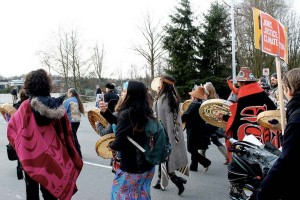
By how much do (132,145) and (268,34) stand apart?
6.15 ft

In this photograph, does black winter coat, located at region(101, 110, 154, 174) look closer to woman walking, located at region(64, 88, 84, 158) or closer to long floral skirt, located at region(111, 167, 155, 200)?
long floral skirt, located at region(111, 167, 155, 200)

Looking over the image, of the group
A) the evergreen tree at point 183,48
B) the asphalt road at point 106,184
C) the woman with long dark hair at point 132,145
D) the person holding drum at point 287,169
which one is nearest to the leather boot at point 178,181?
the asphalt road at point 106,184

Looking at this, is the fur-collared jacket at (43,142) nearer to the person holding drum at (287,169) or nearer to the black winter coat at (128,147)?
the black winter coat at (128,147)

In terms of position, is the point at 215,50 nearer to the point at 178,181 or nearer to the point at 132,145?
the point at 178,181

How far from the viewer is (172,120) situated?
18.1 ft

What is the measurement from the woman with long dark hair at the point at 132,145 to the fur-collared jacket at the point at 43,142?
667 millimetres

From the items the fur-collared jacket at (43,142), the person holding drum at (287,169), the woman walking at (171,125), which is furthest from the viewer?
the woman walking at (171,125)

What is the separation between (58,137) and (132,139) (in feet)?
3.03

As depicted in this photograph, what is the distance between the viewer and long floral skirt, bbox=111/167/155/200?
3514 mm

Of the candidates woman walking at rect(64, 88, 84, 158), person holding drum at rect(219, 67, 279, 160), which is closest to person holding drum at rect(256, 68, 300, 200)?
person holding drum at rect(219, 67, 279, 160)

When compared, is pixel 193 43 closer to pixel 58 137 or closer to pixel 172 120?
pixel 172 120

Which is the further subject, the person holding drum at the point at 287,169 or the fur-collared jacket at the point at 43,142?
the fur-collared jacket at the point at 43,142

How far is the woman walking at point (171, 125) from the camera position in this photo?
5.50m

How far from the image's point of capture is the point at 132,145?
138 inches
